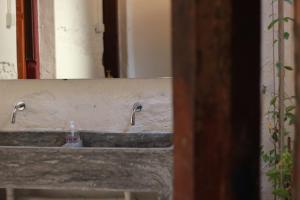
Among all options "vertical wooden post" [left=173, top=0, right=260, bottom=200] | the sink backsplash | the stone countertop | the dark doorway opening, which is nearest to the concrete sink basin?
the stone countertop

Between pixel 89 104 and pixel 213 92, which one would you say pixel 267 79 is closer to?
pixel 89 104

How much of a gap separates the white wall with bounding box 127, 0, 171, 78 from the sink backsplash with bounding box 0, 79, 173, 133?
2.0 inches

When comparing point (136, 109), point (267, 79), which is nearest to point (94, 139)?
point (136, 109)

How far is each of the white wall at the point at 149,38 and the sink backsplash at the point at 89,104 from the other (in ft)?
0.17

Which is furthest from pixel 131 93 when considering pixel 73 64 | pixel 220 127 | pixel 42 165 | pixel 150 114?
pixel 220 127

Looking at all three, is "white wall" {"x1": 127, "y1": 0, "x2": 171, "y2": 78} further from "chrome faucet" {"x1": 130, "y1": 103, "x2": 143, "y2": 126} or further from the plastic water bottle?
the plastic water bottle

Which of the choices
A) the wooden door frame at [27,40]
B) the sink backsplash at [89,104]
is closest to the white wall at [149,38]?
the sink backsplash at [89,104]

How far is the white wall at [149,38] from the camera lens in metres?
1.66

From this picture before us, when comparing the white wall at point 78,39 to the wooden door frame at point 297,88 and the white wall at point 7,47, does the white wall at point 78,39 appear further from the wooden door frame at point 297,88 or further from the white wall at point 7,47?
the wooden door frame at point 297,88

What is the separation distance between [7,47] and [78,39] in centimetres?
33

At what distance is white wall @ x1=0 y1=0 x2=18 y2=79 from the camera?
1812 millimetres

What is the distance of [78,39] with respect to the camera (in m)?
1.74

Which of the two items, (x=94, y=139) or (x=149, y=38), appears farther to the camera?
(x=149, y=38)

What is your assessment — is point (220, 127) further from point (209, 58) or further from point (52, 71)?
point (52, 71)
